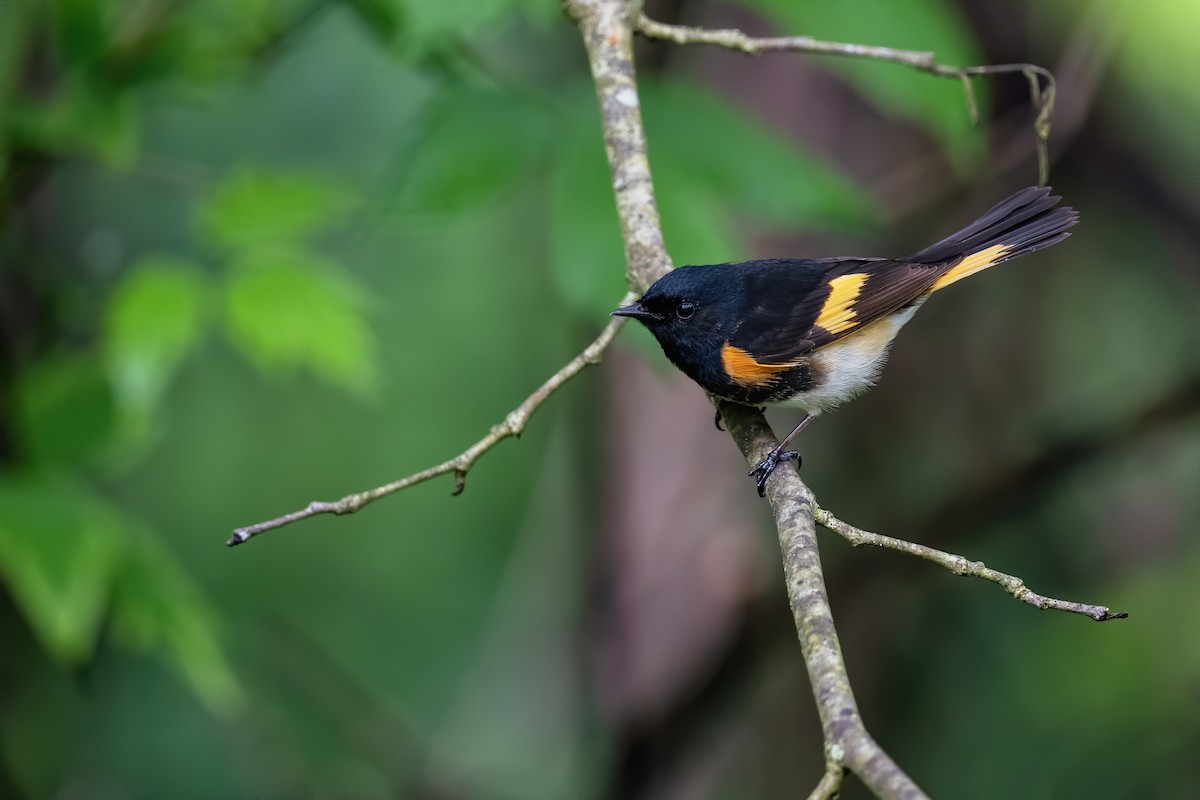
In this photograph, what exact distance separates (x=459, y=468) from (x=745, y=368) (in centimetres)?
107

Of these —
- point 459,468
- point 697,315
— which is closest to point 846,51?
point 697,315

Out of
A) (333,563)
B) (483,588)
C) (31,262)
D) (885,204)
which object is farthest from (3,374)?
(885,204)

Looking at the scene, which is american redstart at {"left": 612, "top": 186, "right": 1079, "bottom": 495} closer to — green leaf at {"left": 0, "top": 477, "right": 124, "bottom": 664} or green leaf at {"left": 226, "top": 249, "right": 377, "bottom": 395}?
green leaf at {"left": 226, "top": 249, "right": 377, "bottom": 395}

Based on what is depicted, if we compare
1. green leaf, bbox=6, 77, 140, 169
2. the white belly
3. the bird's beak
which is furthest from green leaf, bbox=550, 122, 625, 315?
green leaf, bbox=6, 77, 140, 169

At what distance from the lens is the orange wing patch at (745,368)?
2.73 m

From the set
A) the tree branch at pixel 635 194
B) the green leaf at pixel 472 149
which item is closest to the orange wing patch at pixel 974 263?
the tree branch at pixel 635 194

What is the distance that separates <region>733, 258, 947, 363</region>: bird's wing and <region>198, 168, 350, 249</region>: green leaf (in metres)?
1.24

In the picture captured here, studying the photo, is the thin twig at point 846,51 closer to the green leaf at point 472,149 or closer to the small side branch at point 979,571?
the green leaf at point 472,149

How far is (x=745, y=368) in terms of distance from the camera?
108 inches

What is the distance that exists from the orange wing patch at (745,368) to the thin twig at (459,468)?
0.57 metres

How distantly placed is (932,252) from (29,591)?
2612mm

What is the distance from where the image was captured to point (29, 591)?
107 inches

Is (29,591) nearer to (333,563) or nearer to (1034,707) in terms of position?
(333,563)

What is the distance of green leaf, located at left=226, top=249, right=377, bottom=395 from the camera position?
2.90m
